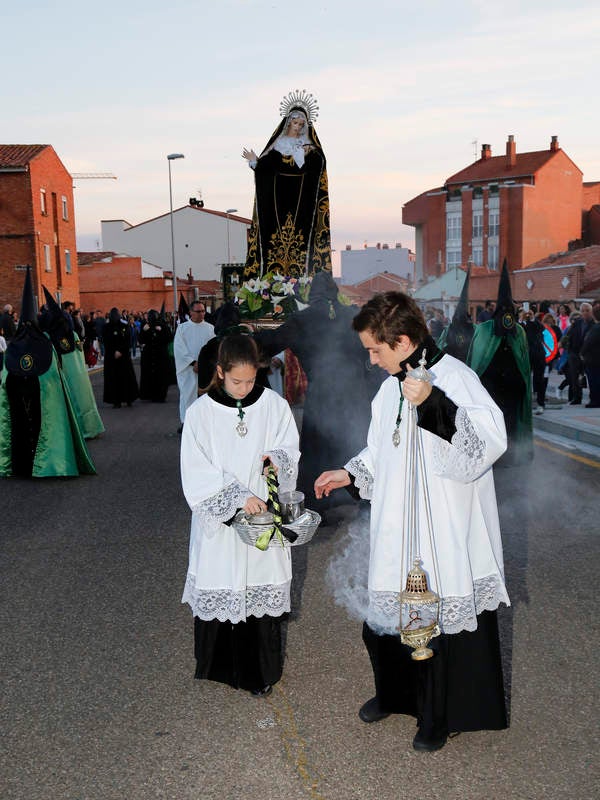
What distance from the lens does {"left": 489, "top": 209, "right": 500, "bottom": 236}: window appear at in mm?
59156

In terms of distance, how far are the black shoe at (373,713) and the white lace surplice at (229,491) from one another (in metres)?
0.61

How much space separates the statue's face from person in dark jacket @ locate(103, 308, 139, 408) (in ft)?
19.6

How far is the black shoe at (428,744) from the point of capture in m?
3.36

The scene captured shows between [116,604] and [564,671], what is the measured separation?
2.67m

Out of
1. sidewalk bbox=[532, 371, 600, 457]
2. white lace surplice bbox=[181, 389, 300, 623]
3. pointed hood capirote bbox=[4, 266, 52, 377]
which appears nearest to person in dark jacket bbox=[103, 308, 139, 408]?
pointed hood capirote bbox=[4, 266, 52, 377]

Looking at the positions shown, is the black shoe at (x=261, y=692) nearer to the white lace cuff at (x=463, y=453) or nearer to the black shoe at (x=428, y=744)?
the black shoe at (x=428, y=744)

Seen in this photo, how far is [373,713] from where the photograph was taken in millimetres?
3625

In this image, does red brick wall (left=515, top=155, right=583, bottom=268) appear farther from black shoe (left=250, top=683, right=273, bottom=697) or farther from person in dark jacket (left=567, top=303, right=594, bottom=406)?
black shoe (left=250, top=683, right=273, bottom=697)

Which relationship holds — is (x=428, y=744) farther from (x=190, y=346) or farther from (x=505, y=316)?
(x=190, y=346)

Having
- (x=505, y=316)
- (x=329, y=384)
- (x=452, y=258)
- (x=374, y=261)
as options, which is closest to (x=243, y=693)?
(x=329, y=384)

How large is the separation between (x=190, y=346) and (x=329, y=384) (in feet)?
16.1

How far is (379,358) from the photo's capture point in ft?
10.5

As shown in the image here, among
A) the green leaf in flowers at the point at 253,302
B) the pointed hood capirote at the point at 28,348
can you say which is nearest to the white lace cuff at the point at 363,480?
the green leaf in flowers at the point at 253,302

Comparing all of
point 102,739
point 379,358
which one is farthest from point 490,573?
point 102,739
